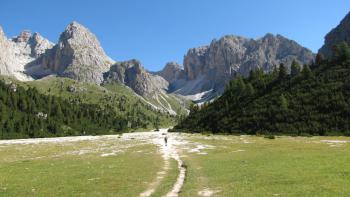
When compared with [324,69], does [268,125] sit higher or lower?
lower

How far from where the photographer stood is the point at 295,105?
144m

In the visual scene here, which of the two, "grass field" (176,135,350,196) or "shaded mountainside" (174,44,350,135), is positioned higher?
"shaded mountainside" (174,44,350,135)

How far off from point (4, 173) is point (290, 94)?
136m

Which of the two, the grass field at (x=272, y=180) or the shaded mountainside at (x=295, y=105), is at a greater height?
the shaded mountainside at (x=295, y=105)

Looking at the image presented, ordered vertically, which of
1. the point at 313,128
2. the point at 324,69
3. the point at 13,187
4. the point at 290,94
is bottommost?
the point at 13,187

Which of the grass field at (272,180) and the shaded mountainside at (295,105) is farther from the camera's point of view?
the shaded mountainside at (295,105)

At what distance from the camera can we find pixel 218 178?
36.2 m

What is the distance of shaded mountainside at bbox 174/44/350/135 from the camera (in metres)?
128

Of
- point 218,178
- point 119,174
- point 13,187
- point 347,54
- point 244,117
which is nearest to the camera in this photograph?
point 13,187

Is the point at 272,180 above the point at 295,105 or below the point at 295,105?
below

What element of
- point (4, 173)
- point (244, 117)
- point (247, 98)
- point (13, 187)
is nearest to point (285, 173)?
point (13, 187)

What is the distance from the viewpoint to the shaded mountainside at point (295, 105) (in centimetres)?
12800

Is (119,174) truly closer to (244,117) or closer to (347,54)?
(244,117)

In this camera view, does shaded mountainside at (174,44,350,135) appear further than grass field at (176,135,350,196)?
Yes
